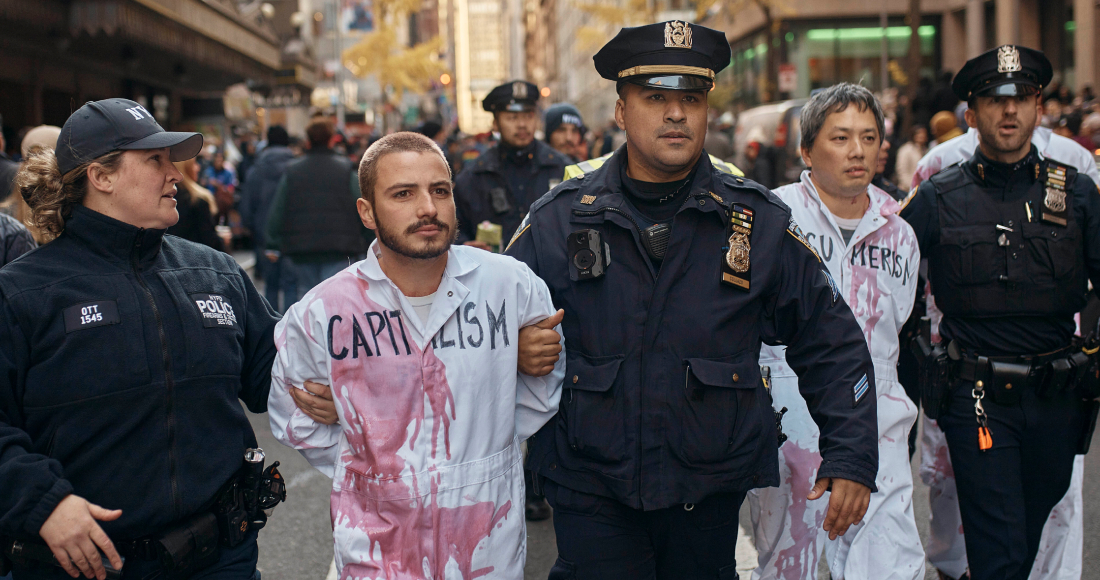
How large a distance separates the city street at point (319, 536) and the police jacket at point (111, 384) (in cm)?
168

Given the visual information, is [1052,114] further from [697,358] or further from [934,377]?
[697,358]

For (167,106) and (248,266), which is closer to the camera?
(248,266)

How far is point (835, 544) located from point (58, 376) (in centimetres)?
295

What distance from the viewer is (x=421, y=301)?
114 inches

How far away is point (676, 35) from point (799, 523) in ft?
6.23

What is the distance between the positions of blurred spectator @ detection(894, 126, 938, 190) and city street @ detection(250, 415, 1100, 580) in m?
9.07

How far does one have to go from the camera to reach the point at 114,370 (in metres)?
2.70

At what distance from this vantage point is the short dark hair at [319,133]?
8453mm

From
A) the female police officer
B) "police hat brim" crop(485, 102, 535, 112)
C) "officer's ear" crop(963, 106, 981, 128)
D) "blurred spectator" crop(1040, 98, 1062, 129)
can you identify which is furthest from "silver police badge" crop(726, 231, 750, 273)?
"blurred spectator" crop(1040, 98, 1062, 129)

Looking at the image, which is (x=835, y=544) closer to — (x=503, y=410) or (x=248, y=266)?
(x=503, y=410)

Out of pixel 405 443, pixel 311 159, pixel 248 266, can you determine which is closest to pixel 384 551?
pixel 405 443

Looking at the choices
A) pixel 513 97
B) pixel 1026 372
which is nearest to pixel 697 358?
pixel 1026 372

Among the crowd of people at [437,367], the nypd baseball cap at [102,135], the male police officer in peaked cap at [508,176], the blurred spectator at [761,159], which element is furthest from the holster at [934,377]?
the blurred spectator at [761,159]

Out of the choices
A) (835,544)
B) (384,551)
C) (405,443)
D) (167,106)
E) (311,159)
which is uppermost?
(167,106)
